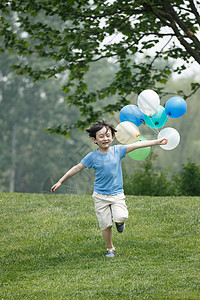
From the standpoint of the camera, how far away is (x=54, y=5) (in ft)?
28.5

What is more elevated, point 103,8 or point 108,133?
point 103,8

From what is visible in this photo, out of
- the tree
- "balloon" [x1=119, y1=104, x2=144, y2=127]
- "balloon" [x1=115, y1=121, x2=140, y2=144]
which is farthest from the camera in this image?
the tree

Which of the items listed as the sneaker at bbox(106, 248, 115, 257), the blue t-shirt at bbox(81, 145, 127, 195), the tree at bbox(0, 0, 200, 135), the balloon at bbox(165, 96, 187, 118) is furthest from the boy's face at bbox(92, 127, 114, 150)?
the tree at bbox(0, 0, 200, 135)

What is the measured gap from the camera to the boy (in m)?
4.96

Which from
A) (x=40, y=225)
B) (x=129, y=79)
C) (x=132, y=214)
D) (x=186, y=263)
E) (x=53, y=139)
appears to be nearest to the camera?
(x=186, y=263)

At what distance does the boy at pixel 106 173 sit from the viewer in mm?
4957

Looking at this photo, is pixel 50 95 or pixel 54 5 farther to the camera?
pixel 50 95

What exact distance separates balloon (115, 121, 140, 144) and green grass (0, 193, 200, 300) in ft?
4.65

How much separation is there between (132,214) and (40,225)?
63.2 inches

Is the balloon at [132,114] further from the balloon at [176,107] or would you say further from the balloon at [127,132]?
the balloon at [176,107]

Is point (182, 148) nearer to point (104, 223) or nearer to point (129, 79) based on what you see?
point (129, 79)

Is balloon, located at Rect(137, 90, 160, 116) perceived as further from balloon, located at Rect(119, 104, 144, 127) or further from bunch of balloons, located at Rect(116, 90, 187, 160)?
balloon, located at Rect(119, 104, 144, 127)

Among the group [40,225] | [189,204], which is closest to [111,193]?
[40,225]

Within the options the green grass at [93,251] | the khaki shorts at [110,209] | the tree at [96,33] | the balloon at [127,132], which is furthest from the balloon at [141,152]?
the tree at [96,33]
